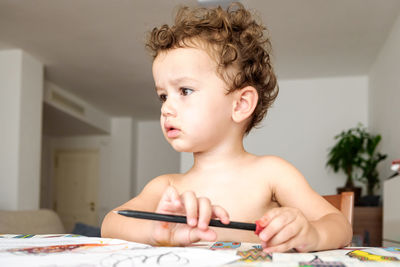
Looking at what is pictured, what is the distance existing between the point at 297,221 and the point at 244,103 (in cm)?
36

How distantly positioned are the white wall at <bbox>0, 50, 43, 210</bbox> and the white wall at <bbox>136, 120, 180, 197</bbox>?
3.93 m

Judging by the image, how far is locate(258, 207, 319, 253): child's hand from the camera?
539mm

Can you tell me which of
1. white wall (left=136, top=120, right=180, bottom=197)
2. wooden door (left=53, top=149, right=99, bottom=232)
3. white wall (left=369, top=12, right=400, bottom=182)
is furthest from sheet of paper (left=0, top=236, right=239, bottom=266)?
wooden door (left=53, top=149, right=99, bottom=232)

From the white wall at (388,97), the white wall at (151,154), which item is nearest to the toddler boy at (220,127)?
the white wall at (388,97)

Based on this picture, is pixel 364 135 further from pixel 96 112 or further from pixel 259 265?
pixel 259 265

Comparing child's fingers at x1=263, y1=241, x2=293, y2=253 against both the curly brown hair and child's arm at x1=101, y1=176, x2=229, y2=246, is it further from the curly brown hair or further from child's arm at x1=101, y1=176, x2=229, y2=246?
the curly brown hair

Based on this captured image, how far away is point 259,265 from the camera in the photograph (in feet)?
1.29

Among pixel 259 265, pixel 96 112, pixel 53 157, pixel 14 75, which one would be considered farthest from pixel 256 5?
pixel 53 157

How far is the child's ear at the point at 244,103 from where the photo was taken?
0.85 meters

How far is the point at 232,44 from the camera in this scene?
86 cm

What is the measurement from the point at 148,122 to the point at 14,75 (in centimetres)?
435

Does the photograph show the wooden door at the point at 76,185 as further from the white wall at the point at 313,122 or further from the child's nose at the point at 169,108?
the child's nose at the point at 169,108

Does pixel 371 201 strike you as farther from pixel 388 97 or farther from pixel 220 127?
pixel 220 127

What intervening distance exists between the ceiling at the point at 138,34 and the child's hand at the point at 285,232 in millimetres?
3157
